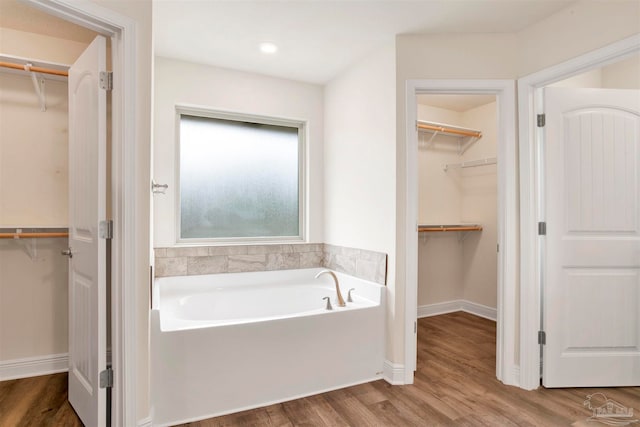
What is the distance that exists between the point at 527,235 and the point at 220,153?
2565 millimetres

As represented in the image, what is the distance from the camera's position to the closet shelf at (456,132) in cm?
384

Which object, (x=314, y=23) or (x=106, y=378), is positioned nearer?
(x=106, y=378)

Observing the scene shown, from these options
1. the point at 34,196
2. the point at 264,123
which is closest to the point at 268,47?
the point at 264,123

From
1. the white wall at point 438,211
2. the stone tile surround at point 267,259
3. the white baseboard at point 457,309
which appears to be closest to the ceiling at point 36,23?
the stone tile surround at point 267,259

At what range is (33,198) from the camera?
2.54 metres

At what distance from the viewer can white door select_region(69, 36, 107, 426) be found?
1.70 meters

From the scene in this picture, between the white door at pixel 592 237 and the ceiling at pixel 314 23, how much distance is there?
26.6 inches

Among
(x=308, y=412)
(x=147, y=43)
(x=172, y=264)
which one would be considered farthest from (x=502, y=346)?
(x=147, y=43)

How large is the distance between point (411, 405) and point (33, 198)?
2944 mm

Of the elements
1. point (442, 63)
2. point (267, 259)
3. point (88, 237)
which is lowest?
point (267, 259)

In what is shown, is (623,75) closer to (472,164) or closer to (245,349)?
(472,164)

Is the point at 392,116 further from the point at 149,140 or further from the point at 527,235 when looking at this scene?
the point at 149,140

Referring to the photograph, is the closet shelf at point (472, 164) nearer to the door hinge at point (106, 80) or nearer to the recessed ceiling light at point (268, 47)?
the recessed ceiling light at point (268, 47)

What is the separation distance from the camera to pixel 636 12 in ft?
6.05
